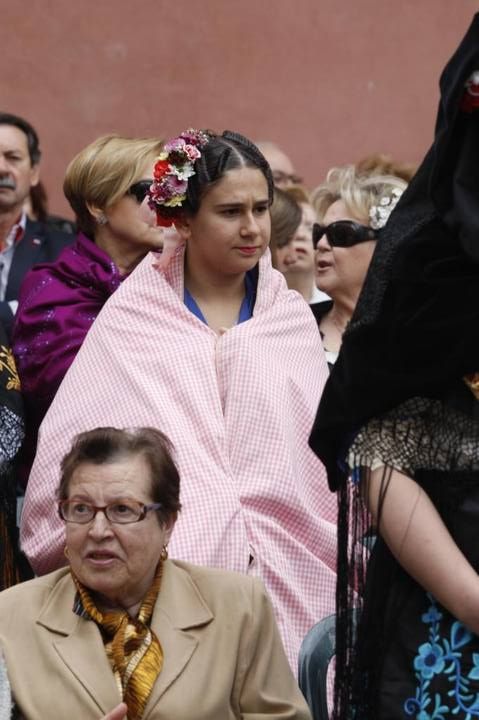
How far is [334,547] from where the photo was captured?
15.3 ft

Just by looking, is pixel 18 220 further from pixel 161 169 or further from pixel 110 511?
pixel 110 511

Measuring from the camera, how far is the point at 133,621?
12.3 feet

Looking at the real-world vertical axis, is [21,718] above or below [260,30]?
below

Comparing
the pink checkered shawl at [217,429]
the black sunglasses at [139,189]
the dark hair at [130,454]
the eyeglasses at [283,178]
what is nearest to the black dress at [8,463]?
the pink checkered shawl at [217,429]

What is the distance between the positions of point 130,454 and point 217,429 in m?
0.88

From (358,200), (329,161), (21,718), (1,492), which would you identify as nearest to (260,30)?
(329,161)

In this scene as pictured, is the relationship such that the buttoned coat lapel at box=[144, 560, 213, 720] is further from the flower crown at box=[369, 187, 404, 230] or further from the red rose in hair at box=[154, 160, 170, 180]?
the flower crown at box=[369, 187, 404, 230]

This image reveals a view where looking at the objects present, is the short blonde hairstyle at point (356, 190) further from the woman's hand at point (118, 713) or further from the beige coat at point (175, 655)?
the woman's hand at point (118, 713)

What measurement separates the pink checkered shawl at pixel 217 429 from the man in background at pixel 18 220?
62.9 inches

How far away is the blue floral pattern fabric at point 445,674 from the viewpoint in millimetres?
3084

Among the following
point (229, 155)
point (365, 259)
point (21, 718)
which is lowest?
point (21, 718)

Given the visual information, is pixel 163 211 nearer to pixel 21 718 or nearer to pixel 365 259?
pixel 365 259

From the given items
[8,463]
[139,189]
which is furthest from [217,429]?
[139,189]

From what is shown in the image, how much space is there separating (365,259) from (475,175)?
2.49 meters
